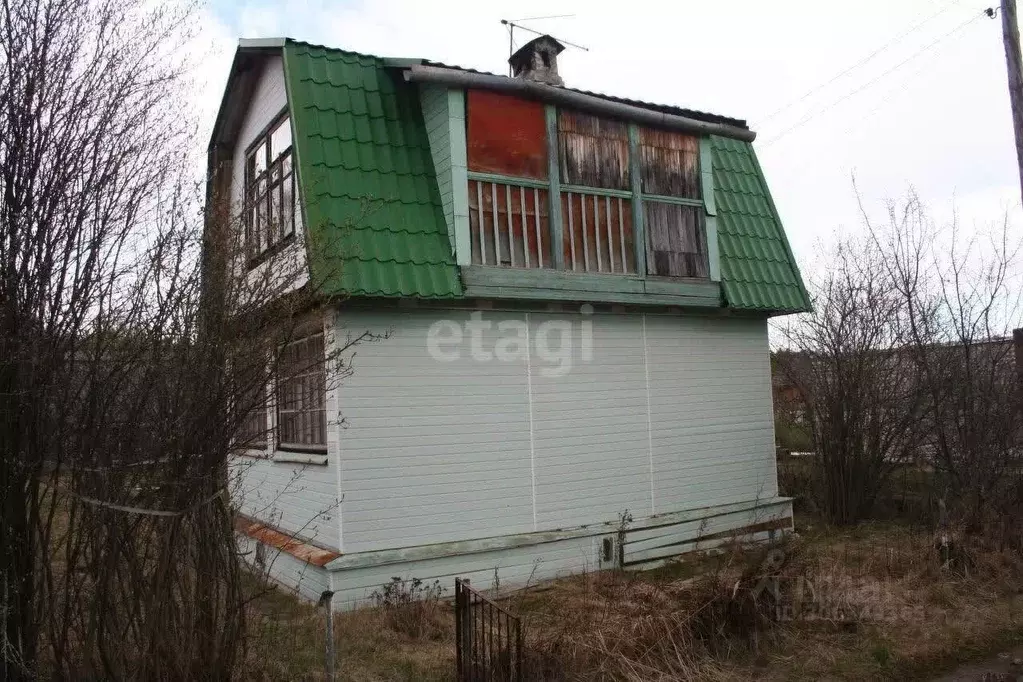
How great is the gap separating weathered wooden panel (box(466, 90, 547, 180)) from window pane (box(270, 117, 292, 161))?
7.34 feet

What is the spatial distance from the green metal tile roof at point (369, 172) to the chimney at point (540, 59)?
1.94m

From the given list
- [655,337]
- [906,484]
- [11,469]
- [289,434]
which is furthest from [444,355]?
[906,484]

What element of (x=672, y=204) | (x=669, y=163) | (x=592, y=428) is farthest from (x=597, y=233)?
(x=592, y=428)

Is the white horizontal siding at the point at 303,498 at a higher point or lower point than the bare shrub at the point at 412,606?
higher

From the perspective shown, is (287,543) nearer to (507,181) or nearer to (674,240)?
(507,181)

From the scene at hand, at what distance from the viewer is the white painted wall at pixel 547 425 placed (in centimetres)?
789

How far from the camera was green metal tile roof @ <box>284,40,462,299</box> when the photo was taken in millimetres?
7633

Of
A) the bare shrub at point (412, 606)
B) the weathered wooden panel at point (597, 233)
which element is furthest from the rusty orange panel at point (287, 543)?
the weathered wooden panel at point (597, 233)

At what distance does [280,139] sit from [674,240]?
16.2 ft

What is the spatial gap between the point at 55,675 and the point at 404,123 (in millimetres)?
6128

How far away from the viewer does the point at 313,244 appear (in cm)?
535

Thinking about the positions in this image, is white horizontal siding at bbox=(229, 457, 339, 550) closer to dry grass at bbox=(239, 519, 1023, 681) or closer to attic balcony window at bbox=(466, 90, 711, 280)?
dry grass at bbox=(239, 519, 1023, 681)

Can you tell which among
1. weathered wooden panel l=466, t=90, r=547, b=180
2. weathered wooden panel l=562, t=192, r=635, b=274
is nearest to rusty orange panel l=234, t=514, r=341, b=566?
weathered wooden panel l=562, t=192, r=635, b=274

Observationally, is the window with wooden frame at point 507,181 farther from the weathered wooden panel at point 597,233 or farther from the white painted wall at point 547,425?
the white painted wall at point 547,425
